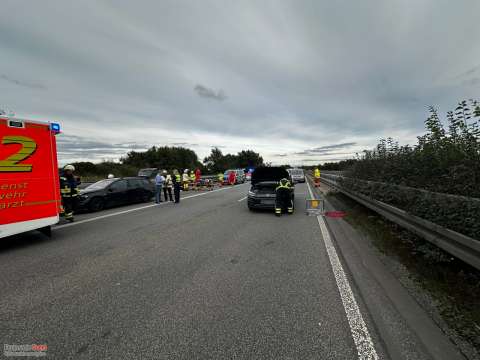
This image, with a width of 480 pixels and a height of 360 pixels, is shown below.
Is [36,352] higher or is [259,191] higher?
[259,191]

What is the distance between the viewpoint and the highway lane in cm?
224

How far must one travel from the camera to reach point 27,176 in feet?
17.4

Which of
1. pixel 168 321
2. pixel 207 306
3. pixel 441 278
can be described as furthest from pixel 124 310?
pixel 441 278

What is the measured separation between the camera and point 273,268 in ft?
13.0

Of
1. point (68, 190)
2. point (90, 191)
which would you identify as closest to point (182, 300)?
point (68, 190)

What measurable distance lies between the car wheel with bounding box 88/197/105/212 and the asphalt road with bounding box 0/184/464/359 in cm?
441

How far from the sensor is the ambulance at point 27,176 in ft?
16.2

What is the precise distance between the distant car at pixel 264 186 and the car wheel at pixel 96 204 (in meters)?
6.65

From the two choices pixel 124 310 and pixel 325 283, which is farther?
pixel 325 283

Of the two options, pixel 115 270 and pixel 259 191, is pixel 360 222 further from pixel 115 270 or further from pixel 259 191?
pixel 115 270

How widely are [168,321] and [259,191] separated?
7329 millimetres

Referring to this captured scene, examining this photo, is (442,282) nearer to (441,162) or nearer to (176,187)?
(441,162)

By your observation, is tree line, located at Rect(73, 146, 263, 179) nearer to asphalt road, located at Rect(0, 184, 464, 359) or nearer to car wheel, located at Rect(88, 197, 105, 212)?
car wheel, located at Rect(88, 197, 105, 212)

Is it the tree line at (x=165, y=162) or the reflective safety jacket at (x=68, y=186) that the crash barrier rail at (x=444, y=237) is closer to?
the reflective safety jacket at (x=68, y=186)
